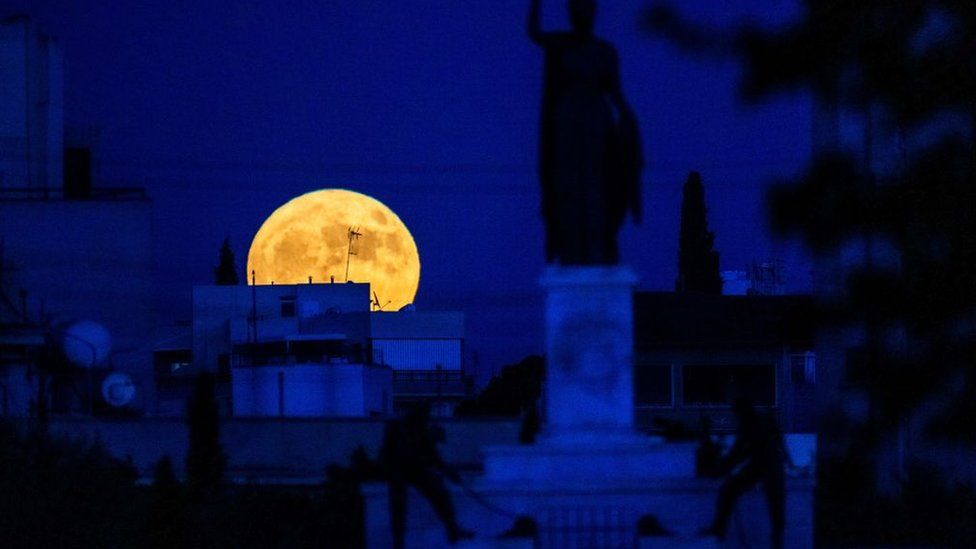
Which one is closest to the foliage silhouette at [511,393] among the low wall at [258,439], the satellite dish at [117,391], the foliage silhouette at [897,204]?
the satellite dish at [117,391]

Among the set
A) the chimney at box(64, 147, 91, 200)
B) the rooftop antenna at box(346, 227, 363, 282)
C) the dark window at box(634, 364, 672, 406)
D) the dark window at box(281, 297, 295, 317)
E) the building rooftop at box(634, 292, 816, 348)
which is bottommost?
the dark window at box(634, 364, 672, 406)

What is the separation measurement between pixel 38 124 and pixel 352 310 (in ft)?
62.9

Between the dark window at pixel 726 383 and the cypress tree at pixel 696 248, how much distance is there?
1416 cm

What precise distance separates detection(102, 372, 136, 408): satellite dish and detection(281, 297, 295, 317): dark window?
25.3 metres

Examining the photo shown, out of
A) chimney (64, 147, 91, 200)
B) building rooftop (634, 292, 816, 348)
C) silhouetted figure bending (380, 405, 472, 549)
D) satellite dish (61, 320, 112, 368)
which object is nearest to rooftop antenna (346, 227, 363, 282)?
building rooftop (634, 292, 816, 348)

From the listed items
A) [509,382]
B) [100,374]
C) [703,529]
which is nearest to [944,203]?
[703,529]

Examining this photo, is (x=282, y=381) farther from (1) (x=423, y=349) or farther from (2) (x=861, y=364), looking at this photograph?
(2) (x=861, y=364)

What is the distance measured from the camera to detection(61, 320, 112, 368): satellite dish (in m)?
47.8

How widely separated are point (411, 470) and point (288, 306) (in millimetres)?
50502

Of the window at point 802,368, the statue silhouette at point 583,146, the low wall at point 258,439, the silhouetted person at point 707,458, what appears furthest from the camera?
the window at point 802,368

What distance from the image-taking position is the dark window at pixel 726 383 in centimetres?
5944

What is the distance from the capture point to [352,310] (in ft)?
239

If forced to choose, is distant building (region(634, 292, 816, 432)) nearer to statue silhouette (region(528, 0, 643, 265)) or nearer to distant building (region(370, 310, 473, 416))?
distant building (region(370, 310, 473, 416))

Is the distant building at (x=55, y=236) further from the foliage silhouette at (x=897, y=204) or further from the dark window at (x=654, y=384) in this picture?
the foliage silhouette at (x=897, y=204)
